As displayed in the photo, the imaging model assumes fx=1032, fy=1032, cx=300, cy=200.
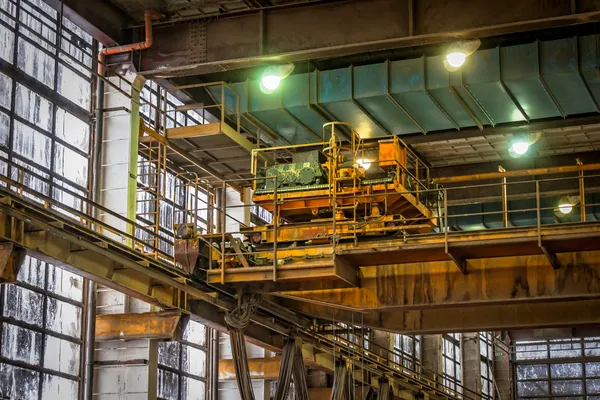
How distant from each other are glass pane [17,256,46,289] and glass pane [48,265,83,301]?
268 mm

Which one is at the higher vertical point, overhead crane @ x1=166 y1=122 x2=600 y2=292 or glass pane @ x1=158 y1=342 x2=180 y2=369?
overhead crane @ x1=166 y1=122 x2=600 y2=292

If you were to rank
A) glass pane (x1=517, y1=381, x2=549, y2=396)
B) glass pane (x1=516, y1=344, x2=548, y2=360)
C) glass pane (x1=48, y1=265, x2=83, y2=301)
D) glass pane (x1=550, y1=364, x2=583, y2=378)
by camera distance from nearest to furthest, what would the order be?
glass pane (x1=48, y1=265, x2=83, y2=301), glass pane (x1=550, y1=364, x2=583, y2=378), glass pane (x1=517, y1=381, x2=549, y2=396), glass pane (x1=516, y1=344, x2=548, y2=360)

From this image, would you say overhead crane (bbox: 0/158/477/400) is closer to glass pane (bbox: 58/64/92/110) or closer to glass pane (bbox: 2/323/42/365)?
glass pane (bbox: 2/323/42/365)

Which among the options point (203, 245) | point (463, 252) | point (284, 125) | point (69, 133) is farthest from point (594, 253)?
point (69, 133)

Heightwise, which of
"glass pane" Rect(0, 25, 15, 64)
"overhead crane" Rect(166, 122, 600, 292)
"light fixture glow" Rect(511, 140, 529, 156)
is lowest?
"overhead crane" Rect(166, 122, 600, 292)

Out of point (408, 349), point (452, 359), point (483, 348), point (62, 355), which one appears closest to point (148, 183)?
point (62, 355)

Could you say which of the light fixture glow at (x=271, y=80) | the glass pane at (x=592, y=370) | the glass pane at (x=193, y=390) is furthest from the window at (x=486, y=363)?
the light fixture glow at (x=271, y=80)

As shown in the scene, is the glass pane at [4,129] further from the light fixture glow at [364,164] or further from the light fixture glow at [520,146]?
the light fixture glow at [520,146]

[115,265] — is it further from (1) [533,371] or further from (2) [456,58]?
(1) [533,371]

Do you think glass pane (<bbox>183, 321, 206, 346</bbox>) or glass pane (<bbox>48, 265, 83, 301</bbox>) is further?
glass pane (<bbox>183, 321, 206, 346</bbox>)

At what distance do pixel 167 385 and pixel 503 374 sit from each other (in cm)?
2371

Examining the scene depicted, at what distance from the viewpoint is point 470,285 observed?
2005cm

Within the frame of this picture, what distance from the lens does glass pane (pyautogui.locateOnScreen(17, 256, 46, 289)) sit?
19688 mm

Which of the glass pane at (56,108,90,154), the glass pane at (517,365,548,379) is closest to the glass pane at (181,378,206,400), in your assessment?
the glass pane at (56,108,90,154)
